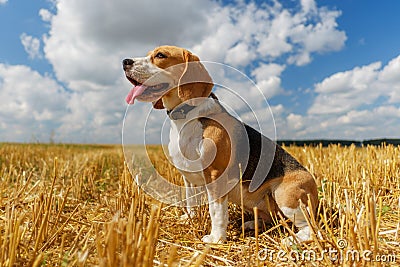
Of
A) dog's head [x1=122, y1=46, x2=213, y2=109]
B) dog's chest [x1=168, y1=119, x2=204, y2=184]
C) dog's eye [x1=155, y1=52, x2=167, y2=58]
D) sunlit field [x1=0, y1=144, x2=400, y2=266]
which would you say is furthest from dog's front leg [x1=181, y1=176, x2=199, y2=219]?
dog's eye [x1=155, y1=52, x2=167, y2=58]

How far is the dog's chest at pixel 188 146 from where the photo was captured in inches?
141

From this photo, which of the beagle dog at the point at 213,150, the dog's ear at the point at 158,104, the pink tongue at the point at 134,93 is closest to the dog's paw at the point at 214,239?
the beagle dog at the point at 213,150

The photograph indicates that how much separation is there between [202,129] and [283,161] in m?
1.14

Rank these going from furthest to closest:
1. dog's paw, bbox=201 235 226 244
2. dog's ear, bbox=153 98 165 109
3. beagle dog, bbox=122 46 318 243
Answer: dog's ear, bbox=153 98 165 109 < beagle dog, bbox=122 46 318 243 < dog's paw, bbox=201 235 226 244

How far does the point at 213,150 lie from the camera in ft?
11.6

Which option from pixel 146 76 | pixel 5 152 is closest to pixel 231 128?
pixel 146 76

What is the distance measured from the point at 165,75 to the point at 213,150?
1.11 meters

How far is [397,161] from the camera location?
5535mm

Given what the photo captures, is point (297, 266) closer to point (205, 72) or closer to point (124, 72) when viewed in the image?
point (205, 72)

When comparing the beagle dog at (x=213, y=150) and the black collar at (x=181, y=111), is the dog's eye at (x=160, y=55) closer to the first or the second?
the beagle dog at (x=213, y=150)

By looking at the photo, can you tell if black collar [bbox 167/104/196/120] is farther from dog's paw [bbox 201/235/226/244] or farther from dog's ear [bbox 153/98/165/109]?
dog's paw [bbox 201/235/226/244]

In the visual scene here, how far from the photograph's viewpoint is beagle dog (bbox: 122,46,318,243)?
3.55 metres

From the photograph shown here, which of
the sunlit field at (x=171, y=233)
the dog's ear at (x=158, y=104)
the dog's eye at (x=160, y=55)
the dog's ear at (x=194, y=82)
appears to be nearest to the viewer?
the sunlit field at (x=171, y=233)

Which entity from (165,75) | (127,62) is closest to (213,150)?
(165,75)
